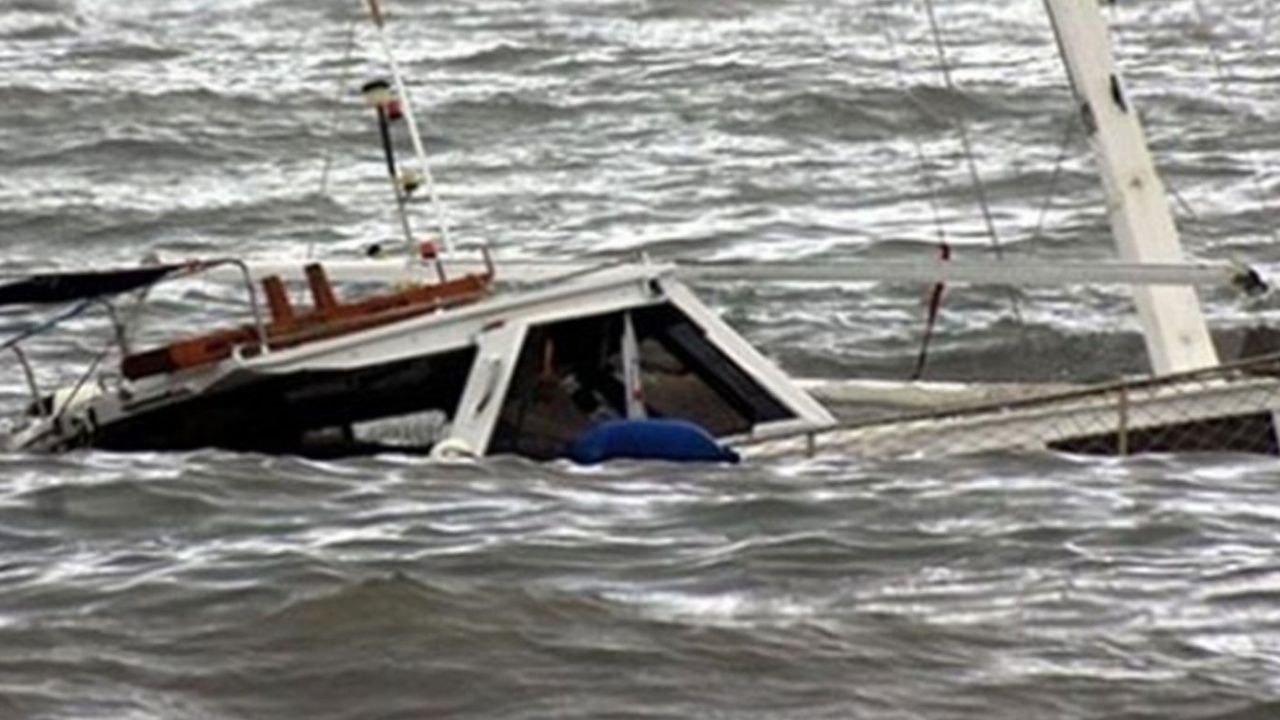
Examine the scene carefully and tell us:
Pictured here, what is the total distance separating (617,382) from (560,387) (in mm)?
244

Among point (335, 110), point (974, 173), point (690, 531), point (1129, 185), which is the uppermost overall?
point (335, 110)

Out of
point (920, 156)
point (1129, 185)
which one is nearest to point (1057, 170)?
point (920, 156)

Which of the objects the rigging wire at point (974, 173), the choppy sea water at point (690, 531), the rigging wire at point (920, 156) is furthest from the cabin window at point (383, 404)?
the rigging wire at point (920, 156)

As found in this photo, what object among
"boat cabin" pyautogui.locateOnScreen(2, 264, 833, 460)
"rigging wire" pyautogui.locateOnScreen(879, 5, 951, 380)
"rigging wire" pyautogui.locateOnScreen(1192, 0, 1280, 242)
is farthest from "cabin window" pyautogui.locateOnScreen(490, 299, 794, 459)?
"rigging wire" pyautogui.locateOnScreen(1192, 0, 1280, 242)

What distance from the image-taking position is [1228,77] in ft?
113

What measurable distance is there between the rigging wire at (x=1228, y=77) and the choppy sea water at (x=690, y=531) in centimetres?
11

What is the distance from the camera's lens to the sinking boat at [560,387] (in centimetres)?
1705

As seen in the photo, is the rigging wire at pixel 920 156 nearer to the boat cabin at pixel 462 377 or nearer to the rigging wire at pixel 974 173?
the rigging wire at pixel 974 173

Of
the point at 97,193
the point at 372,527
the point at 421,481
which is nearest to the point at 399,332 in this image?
the point at 421,481

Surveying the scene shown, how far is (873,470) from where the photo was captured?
53.7 ft

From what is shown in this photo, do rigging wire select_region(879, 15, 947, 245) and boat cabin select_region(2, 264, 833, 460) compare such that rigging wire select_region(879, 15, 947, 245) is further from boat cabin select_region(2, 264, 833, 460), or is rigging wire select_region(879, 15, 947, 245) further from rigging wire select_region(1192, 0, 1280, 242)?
boat cabin select_region(2, 264, 833, 460)

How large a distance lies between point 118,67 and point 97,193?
7.87 m

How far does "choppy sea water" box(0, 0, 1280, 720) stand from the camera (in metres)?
12.5

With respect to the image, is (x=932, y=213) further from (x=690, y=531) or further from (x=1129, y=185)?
(x=690, y=531)
